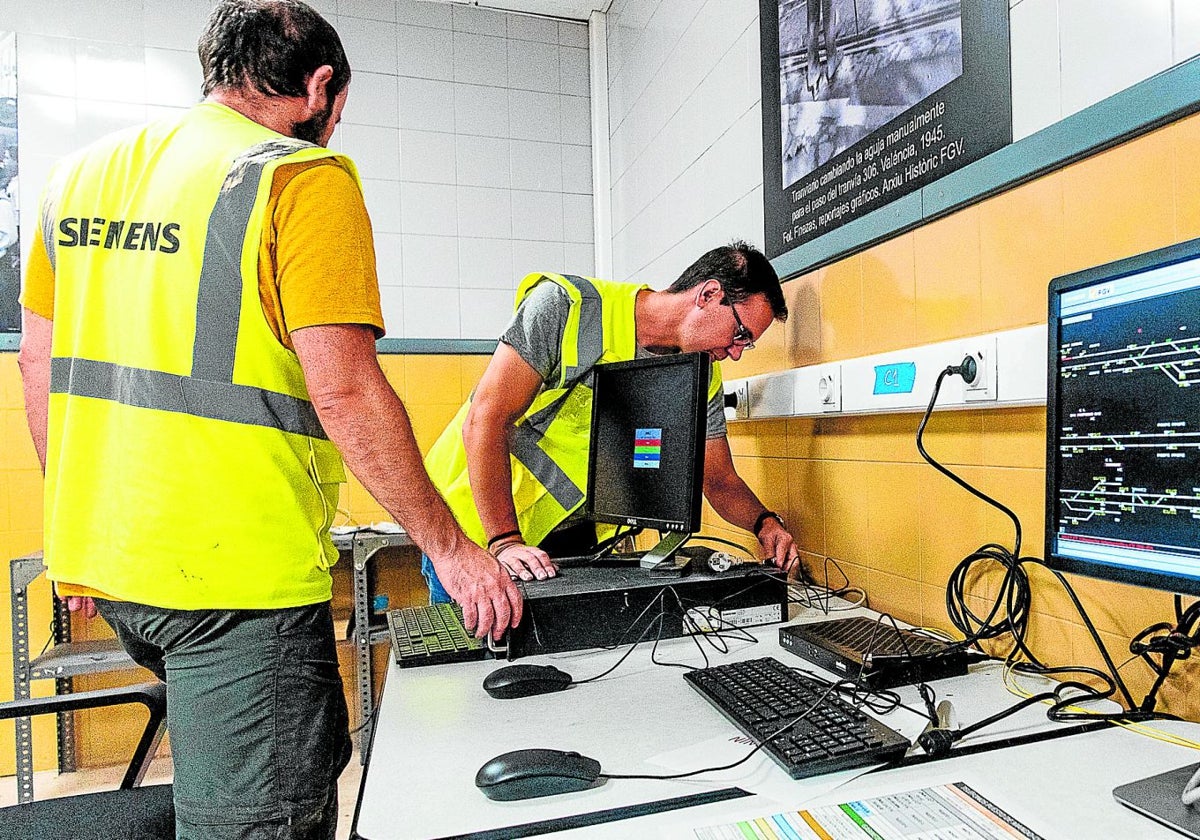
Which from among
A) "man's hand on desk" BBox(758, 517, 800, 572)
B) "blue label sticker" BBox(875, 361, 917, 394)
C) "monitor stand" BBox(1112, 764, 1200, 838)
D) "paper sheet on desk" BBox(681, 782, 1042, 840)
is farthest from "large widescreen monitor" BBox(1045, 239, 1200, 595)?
"man's hand on desk" BBox(758, 517, 800, 572)

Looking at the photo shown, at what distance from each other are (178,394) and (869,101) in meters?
1.28

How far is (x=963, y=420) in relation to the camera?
3.98 feet

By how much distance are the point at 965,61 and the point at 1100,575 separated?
0.83m

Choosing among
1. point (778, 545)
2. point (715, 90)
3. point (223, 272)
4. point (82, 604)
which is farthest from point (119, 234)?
point (715, 90)

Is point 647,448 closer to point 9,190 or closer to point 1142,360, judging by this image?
point 1142,360

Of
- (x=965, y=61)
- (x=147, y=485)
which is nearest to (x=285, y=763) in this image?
(x=147, y=485)

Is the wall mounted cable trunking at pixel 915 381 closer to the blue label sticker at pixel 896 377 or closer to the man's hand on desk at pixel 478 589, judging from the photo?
the blue label sticker at pixel 896 377

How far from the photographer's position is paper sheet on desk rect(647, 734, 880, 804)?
2.29 feet

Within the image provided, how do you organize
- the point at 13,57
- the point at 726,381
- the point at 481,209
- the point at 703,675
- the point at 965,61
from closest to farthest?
the point at 703,675 < the point at 965,61 < the point at 726,381 < the point at 13,57 < the point at 481,209

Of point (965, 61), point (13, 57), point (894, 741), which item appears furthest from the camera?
point (13, 57)

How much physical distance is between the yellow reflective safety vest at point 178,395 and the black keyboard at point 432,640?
176 millimetres

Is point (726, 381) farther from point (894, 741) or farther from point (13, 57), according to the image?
point (13, 57)

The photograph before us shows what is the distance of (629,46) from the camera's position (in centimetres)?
295

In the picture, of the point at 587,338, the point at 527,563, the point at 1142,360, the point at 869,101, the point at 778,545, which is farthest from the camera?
the point at 587,338
